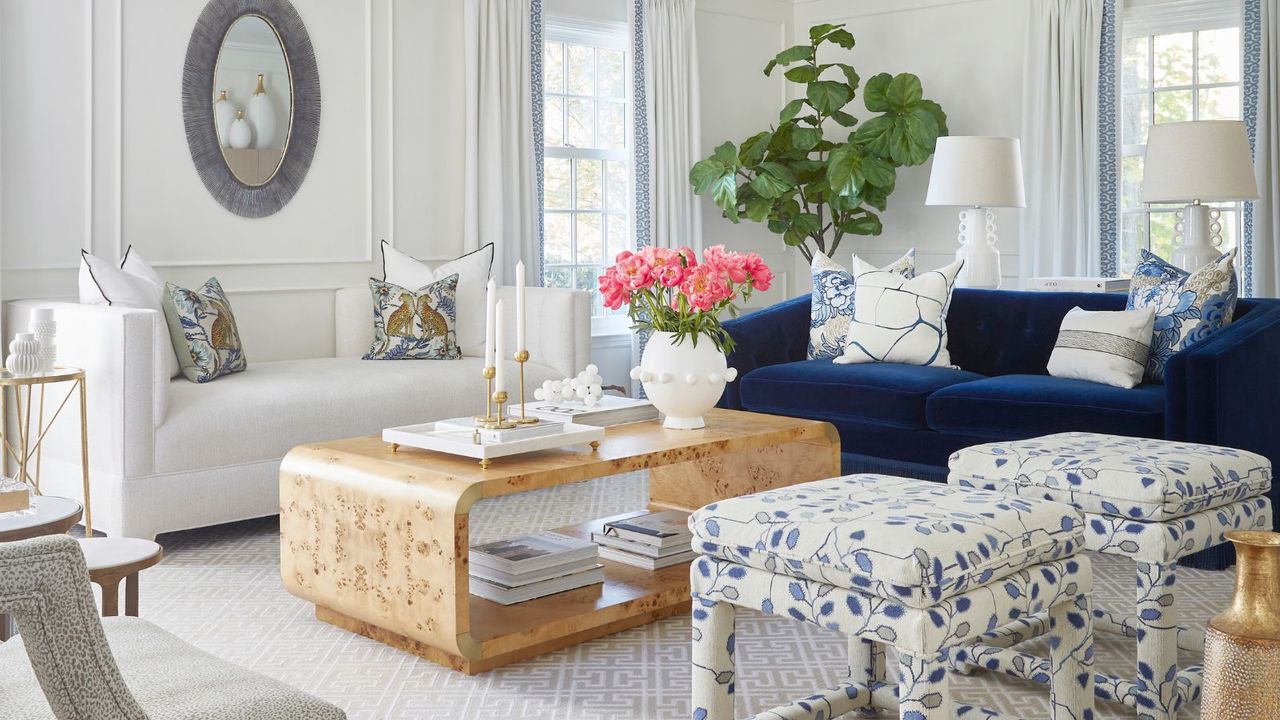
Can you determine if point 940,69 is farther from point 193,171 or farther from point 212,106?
point 193,171

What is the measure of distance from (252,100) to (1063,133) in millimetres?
3846

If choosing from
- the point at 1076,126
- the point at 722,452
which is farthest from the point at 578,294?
the point at 1076,126

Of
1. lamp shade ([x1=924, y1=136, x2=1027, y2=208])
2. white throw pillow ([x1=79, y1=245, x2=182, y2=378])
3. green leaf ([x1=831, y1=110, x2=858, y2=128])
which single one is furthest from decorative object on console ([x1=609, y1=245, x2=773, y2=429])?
green leaf ([x1=831, y1=110, x2=858, y2=128])

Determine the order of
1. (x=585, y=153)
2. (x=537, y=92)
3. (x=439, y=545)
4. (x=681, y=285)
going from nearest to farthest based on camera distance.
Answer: (x=439, y=545) → (x=681, y=285) → (x=537, y=92) → (x=585, y=153)

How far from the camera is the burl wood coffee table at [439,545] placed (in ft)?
8.38

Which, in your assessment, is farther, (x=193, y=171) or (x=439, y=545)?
(x=193, y=171)

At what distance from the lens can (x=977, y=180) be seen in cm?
506

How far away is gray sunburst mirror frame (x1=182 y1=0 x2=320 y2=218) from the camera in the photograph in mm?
4719

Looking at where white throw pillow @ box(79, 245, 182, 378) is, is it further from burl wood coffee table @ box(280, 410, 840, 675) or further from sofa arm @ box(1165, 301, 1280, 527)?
sofa arm @ box(1165, 301, 1280, 527)

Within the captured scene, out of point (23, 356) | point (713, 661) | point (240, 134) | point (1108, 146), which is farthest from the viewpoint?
point (1108, 146)

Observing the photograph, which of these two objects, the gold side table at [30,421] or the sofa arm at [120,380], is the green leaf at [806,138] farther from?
the gold side table at [30,421]

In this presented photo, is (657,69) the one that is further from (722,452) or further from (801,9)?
(722,452)

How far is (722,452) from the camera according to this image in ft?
9.90

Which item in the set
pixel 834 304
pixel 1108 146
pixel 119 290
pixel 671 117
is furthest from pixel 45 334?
pixel 1108 146
